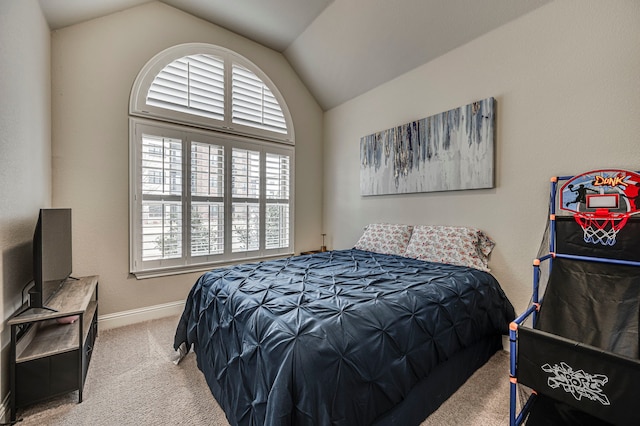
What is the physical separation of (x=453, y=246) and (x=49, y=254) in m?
3.17

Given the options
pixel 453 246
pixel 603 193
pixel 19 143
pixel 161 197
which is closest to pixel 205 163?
pixel 161 197

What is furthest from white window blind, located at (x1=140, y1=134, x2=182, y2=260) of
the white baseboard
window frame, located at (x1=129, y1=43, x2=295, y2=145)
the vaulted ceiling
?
the vaulted ceiling

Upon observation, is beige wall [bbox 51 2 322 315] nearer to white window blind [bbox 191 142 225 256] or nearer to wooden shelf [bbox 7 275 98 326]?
wooden shelf [bbox 7 275 98 326]

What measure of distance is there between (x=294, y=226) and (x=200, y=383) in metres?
2.47

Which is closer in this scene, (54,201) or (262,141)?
(54,201)

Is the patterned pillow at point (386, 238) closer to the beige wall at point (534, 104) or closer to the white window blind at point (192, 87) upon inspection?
the beige wall at point (534, 104)

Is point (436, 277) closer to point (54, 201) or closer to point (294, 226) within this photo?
point (294, 226)

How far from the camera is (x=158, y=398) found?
173 cm

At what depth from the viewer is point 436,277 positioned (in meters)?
2.00

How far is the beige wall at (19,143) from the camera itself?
5.03 feet

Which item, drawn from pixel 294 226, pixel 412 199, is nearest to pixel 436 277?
pixel 412 199

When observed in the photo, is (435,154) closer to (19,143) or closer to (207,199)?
(207,199)

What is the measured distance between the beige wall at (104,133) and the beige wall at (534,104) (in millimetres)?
2904

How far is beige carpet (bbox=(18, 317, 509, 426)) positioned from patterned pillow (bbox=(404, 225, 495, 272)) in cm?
81
